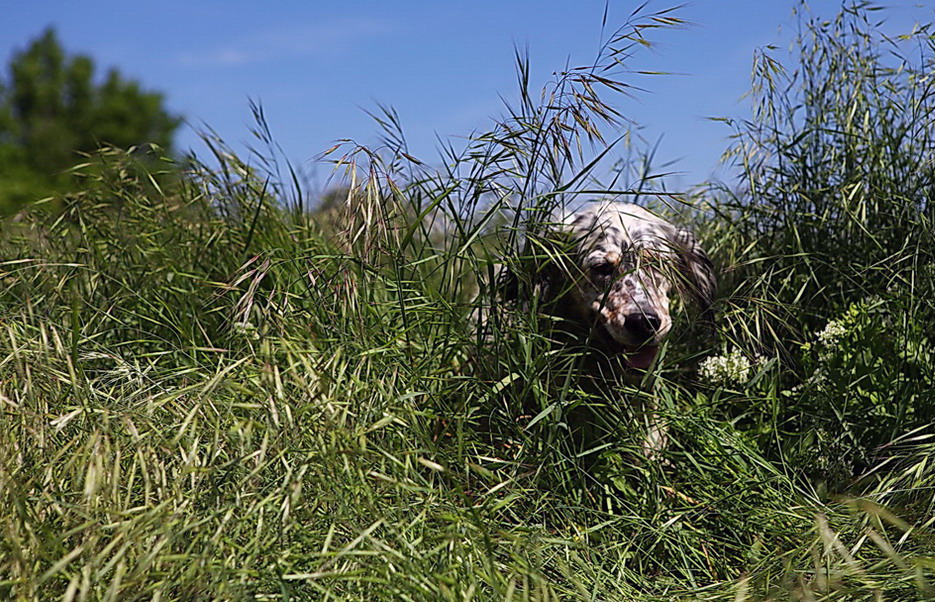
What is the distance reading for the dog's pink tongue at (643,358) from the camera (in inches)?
100

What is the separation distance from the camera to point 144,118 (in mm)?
27812

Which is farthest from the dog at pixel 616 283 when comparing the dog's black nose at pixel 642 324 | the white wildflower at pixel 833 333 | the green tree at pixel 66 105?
the green tree at pixel 66 105

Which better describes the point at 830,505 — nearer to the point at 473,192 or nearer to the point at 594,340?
the point at 594,340

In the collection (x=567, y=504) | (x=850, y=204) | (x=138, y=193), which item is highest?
(x=850, y=204)

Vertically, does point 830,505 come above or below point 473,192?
below

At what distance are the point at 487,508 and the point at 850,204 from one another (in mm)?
1788

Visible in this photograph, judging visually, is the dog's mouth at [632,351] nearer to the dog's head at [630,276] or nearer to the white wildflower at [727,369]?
the dog's head at [630,276]

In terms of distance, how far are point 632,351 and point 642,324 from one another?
0.48 feet

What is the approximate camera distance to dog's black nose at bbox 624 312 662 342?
2.41 m

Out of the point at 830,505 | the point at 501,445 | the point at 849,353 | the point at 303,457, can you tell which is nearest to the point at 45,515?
the point at 303,457

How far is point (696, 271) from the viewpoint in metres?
2.79

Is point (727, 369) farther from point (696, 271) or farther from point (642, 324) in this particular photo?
point (642, 324)

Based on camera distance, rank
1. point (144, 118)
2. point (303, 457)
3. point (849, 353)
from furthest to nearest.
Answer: point (144, 118) → point (849, 353) → point (303, 457)

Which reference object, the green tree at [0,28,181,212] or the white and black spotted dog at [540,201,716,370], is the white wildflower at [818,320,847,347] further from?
the green tree at [0,28,181,212]
